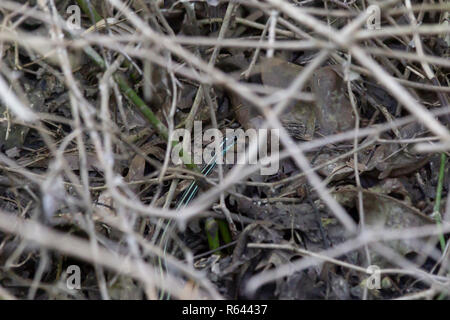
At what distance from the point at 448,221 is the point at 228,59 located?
0.86 metres

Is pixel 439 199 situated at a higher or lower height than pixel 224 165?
lower

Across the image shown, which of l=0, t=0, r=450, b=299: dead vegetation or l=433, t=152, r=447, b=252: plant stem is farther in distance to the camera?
l=433, t=152, r=447, b=252: plant stem

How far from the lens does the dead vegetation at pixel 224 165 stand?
1052mm

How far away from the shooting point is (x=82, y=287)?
132 centimetres

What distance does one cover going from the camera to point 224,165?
1.58 m

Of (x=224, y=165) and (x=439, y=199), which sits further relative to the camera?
(x=224, y=165)

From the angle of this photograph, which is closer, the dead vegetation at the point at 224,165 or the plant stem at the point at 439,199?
the dead vegetation at the point at 224,165

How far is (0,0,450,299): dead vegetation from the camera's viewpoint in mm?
1052

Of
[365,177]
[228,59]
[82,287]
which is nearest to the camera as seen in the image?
[82,287]
